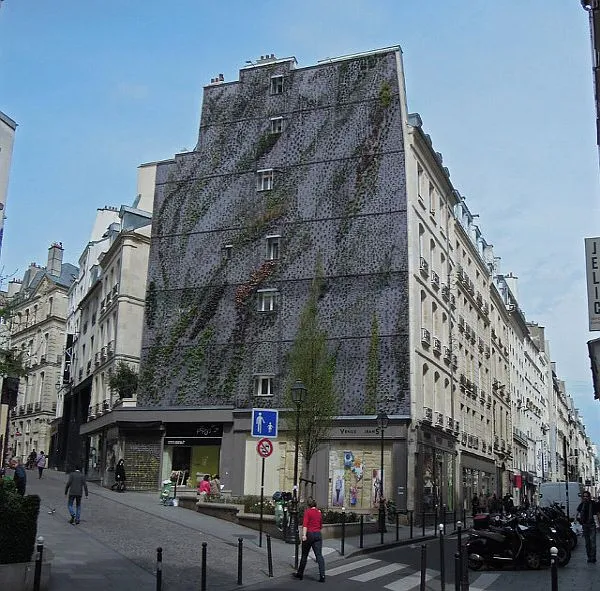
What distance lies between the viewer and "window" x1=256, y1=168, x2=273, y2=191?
124 feet

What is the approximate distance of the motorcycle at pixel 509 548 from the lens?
16.4m

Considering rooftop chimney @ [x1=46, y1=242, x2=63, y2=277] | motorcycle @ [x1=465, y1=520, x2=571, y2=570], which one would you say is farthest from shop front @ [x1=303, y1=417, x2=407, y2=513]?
rooftop chimney @ [x1=46, y1=242, x2=63, y2=277]

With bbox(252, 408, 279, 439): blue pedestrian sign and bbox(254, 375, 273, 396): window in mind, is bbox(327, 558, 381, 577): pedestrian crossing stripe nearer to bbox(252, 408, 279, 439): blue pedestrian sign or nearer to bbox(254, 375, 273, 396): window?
bbox(252, 408, 279, 439): blue pedestrian sign

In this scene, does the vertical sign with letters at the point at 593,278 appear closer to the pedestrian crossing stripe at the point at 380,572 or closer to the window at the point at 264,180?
the pedestrian crossing stripe at the point at 380,572

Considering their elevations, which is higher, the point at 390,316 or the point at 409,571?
the point at 390,316

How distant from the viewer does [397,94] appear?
1423 inches

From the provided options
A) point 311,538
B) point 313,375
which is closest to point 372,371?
point 313,375

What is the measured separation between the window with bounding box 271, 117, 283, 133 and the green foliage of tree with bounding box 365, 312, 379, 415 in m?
10.9

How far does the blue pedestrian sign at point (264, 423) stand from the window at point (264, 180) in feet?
73.0

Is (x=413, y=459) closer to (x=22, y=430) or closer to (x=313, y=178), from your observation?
Result: (x=313, y=178)

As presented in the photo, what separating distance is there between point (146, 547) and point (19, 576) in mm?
5898

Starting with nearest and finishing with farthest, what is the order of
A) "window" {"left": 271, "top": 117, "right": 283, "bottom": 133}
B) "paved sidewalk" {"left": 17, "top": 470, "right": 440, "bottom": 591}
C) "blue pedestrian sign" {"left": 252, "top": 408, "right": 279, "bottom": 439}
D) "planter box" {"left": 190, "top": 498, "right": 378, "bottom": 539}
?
"paved sidewalk" {"left": 17, "top": 470, "right": 440, "bottom": 591}, "blue pedestrian sign" {"left": 252, "top": 408, "right": 279, "bottom": 439}, "planter box" {"left": 190, "top": 498, "right": 378, "bottom": 539}, "window" {"left": 271, "top": 117, "right": 283, "bottom": 133}

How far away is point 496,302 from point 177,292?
3056 centimetres

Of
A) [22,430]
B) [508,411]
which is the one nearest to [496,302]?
[508,411]
